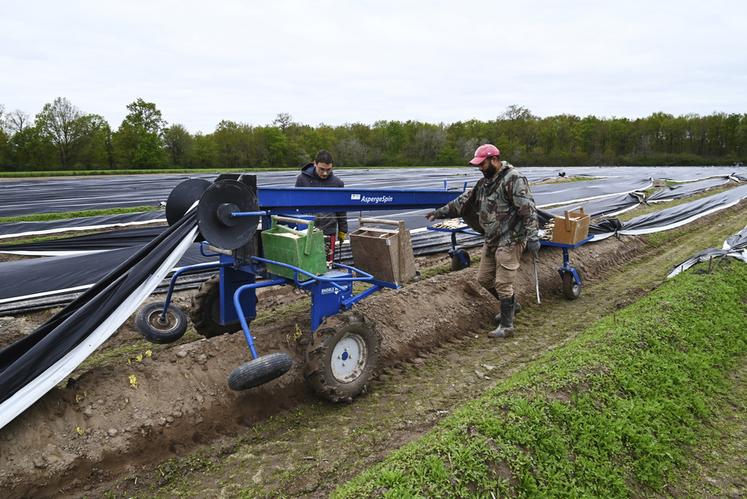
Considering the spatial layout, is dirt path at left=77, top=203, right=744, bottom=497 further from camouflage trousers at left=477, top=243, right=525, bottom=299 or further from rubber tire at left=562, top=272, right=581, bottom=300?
rubber tire at left=562, top=272, right=581, bottom=300

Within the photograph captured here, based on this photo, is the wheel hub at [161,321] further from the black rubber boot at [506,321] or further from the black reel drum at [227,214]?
the black rubber boot at [506,321]

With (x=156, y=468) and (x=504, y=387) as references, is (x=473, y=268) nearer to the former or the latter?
(x=504, y=387)

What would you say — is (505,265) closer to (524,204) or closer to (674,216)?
(524,204)

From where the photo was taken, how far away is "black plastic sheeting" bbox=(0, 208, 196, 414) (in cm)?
322

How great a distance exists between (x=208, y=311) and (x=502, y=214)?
3593mm

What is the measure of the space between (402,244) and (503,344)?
208 centimetres

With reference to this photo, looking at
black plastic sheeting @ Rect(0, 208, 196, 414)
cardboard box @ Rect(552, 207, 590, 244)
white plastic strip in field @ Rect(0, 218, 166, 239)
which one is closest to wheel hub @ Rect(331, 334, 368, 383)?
black plastic sheeting @ Rect(0, 208, 196, 414)

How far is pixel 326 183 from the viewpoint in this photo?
632 cm

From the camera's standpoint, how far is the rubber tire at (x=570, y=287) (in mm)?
7949

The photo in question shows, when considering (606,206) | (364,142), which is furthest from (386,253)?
(364,142)

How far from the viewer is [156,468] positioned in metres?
3.65

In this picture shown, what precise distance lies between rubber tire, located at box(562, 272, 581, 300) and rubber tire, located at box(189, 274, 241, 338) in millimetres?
5204

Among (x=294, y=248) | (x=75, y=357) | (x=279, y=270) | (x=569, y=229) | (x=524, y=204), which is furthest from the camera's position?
(x=569, y=229)

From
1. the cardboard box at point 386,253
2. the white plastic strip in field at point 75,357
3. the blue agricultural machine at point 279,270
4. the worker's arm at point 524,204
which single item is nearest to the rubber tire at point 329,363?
the blue agricultural machine at point 279,270
